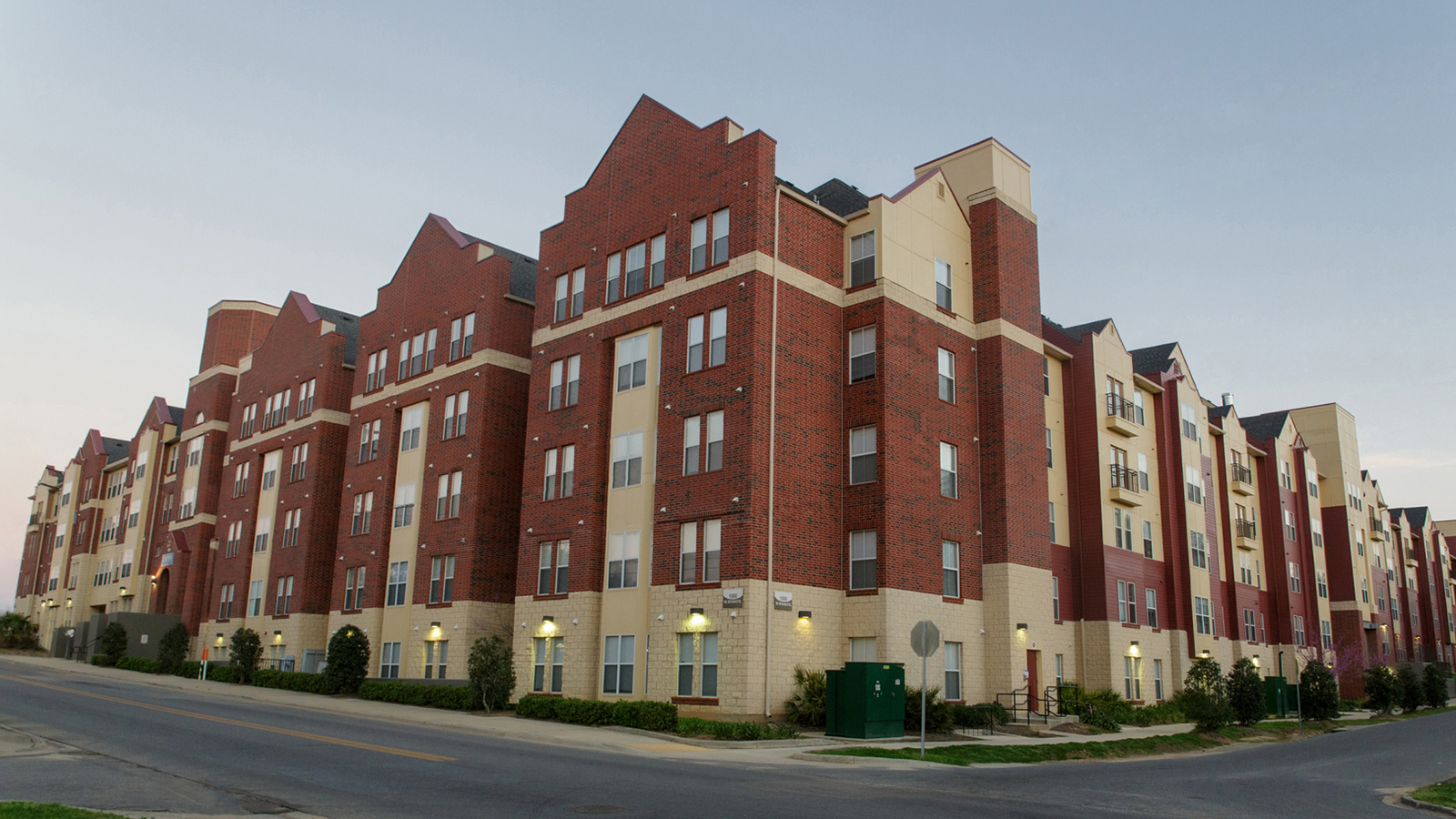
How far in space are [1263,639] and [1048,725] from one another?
2906 centimetres

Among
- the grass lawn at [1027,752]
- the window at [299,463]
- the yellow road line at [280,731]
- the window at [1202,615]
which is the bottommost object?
the grass lawn at [1027,752]

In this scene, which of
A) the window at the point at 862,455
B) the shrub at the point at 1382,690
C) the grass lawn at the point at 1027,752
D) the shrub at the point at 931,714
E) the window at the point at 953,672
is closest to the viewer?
the grass lawn at the point at 1027,752

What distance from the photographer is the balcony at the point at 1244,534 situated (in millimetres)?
53875

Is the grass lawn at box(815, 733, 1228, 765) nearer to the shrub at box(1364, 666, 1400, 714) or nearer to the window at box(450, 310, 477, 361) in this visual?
the window at box(450, 310, 477, 361)

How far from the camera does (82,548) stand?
78.8 meters

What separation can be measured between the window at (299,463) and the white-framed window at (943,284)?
32.1m

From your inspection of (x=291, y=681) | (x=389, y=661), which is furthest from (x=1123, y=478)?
(x=291, y=681)

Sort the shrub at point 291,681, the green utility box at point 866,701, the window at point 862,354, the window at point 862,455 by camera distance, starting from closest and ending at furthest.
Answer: the green utility box at point 866,701
the window at point 862,455
the window at point 862,354
the shrub at point 291,681

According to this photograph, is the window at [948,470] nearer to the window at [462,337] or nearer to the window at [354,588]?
the window at [462,337]

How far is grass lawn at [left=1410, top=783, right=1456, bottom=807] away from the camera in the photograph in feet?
54.8

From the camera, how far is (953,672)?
3319 cm

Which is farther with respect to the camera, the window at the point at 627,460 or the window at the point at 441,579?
the window at the point at 441,579

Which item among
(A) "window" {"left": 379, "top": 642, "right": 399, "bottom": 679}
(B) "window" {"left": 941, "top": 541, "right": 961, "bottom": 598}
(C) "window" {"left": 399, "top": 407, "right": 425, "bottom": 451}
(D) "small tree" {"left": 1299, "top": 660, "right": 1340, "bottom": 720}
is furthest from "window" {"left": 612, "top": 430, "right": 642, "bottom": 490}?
(D) "small tree" {"left": 1299, "top": 660, "right": 1340, "bottom": 720}

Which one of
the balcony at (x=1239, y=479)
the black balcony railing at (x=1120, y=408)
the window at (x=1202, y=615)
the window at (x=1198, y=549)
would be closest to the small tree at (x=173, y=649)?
the black balcony railing at (x=1120, y=408)
